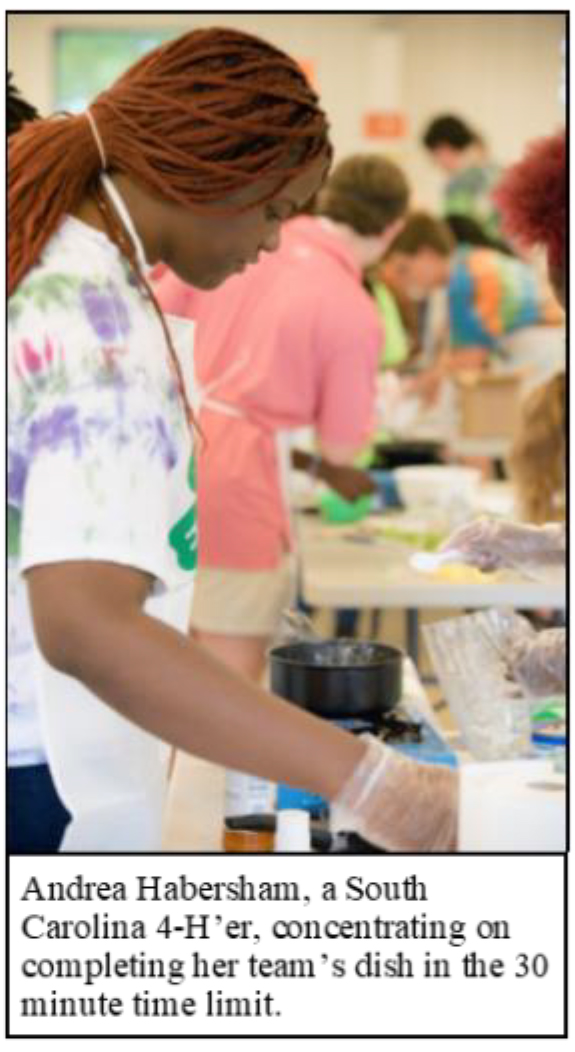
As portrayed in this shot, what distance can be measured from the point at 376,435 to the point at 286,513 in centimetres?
139

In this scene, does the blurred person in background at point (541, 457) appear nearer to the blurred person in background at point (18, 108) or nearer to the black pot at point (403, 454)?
the black pot at point (403, 454)

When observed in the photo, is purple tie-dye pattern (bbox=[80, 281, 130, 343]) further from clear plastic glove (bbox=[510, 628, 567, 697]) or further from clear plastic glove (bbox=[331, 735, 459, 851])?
clear plastic glove (bbox=[510, 628, 567, 697])

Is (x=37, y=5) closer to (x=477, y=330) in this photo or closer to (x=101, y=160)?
(x=101, y=160)

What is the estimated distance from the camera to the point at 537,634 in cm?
186

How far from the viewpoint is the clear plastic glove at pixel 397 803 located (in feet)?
3.87

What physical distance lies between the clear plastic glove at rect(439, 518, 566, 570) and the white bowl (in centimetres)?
159

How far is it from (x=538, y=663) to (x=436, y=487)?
1.77 metres

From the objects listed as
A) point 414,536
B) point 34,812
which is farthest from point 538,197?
point 414,536

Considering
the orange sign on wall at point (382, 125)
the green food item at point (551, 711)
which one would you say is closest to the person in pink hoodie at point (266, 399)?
the green food item at point (551, 711)

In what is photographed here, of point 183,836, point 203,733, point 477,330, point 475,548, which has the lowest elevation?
point 183,836

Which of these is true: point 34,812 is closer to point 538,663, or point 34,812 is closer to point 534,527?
point 538,663

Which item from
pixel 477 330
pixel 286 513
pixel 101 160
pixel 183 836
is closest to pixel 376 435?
pixel 477 330

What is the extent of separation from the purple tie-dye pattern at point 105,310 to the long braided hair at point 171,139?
0.16ft

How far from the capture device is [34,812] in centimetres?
120
